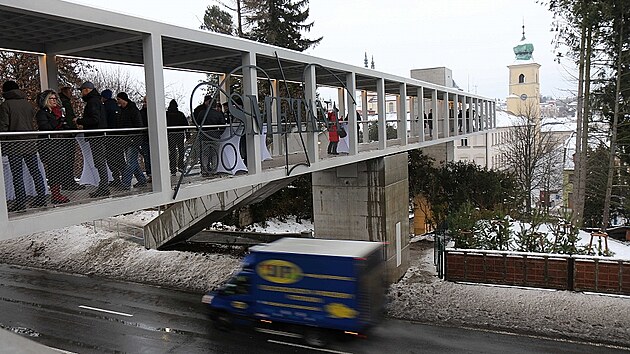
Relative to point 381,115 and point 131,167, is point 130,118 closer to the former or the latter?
point 131,167

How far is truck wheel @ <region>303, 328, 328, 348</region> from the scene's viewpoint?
462 inches

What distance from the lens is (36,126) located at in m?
7.98

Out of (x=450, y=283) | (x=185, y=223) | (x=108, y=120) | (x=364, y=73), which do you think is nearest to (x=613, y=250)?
(x=450, y=283)

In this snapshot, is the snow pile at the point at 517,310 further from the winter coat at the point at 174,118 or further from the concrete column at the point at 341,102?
the winter coat at the point at 174,118

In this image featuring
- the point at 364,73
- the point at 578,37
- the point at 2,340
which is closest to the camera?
the point at 2,340

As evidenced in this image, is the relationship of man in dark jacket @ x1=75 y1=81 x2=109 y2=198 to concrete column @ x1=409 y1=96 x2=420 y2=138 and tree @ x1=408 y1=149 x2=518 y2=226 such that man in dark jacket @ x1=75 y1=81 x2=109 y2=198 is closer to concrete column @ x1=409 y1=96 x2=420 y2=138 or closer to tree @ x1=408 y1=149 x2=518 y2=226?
concrete column @ x1=409 y1=96 x2=420 y2=138

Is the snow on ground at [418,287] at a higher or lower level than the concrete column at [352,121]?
lower

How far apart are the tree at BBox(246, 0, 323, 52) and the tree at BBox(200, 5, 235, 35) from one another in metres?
2.50

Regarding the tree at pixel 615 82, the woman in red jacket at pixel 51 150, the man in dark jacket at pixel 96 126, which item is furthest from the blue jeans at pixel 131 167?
the tree at pixel 615 82

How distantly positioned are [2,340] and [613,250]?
18927 mm

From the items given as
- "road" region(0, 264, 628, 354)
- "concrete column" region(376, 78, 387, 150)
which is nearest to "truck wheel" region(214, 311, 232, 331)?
"road" region(0, 264, 628, 354)

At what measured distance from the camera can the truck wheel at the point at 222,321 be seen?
1274 centimetres

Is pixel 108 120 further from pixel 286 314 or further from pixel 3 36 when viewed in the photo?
pixel 286 314

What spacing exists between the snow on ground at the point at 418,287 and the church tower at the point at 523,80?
2418 inches
